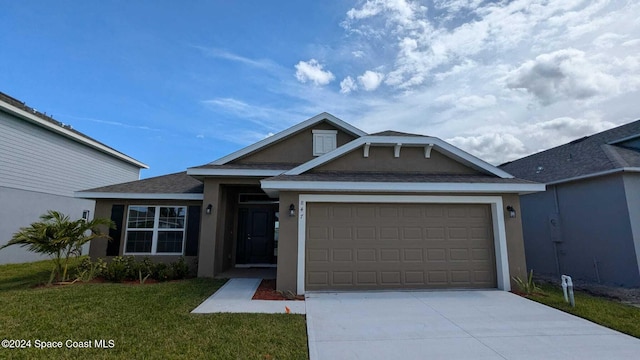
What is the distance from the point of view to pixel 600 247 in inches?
362

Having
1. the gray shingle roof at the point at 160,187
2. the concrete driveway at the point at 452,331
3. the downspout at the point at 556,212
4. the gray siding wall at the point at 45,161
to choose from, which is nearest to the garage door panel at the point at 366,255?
the concrete driveway at the point at 452,331

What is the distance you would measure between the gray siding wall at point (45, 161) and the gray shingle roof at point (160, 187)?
5.72 m

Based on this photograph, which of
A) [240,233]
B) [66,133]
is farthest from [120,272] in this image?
[66,133]

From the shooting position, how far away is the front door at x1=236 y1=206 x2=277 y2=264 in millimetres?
11492

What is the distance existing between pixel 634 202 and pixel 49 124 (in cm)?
2273

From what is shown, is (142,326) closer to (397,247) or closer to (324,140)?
(397,247)

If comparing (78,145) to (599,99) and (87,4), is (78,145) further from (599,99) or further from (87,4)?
(599,99)

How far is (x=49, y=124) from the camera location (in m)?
14.0

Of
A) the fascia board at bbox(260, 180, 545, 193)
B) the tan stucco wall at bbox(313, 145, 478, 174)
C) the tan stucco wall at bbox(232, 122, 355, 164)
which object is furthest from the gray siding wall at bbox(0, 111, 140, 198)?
the tan stucco wall at bbox(313, 145, 478, 174)

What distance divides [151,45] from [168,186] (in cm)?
540

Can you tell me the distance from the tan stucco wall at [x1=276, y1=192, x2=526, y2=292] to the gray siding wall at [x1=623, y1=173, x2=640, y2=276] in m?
3.74

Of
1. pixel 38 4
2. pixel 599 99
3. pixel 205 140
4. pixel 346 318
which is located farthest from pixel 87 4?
pixel 599 99

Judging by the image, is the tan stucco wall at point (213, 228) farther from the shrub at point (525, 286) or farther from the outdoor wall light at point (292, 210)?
the shrub at point (525, 286)

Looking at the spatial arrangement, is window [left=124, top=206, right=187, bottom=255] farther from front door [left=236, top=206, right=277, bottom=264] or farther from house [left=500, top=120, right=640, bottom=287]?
house [left=500, top=120, right=640, bottom=287]
